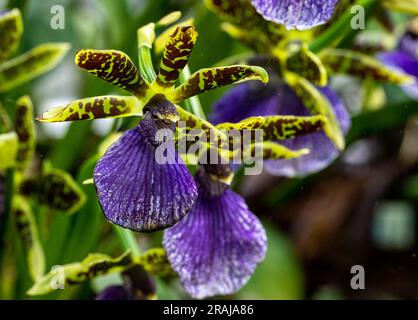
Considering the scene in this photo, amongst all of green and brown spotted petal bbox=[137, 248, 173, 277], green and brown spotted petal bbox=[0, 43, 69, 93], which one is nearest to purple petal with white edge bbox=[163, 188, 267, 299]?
green and brown spotted petal bbox=[137, 248, 173, 277]

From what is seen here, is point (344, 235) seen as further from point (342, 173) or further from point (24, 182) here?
point (24, 182)

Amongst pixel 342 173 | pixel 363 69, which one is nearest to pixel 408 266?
pixel 342 173

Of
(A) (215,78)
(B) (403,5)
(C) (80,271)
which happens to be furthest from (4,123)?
(B) (403,5)

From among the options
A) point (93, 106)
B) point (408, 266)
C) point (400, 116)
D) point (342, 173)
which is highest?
point (93, 106)

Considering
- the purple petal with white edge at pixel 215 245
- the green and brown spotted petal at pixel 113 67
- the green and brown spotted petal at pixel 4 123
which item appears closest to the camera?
the green and brown spotted petal at pixel 113 67

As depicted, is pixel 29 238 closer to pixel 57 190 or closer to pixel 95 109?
pixel 57 190

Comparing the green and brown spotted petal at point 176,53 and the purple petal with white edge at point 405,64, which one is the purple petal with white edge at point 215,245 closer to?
the green and brown spotted petal at point 176,53

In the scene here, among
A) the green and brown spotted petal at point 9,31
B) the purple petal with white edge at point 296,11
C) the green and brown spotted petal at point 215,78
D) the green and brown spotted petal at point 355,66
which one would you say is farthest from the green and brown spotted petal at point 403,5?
the green and brown spotted petal at point 9,31
